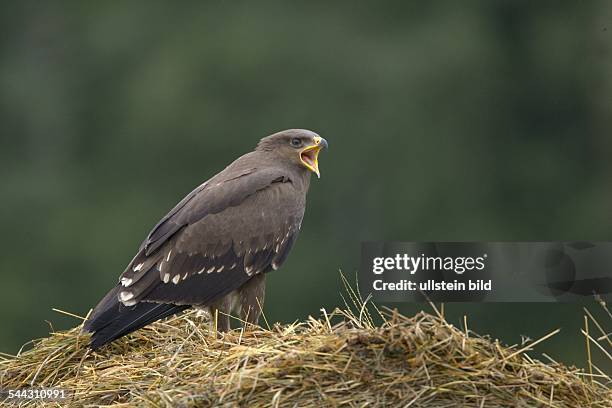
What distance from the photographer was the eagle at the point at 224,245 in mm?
6723

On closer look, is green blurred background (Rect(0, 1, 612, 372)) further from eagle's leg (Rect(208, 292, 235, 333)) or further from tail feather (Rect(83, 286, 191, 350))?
tail feather (Rect(83, 286, 191, 350))

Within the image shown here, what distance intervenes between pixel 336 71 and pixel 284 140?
12.6 m

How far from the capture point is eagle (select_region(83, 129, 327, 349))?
6723 mm

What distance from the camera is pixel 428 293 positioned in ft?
22.9

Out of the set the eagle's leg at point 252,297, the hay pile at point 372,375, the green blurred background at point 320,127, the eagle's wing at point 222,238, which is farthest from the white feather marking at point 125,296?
the green blurred background at point 320,127

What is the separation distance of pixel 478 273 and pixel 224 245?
1.29 metres

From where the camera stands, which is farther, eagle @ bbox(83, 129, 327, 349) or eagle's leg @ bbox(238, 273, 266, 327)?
eagle's leg @ bbox(238, 273, 266, 327)

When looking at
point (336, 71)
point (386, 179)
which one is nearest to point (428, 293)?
point (386, 179)

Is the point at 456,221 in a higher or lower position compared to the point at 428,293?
higher

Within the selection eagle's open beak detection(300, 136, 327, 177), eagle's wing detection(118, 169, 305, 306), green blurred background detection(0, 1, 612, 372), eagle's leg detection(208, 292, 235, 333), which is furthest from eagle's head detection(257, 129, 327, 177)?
green blurred background detection(0, 1, 612, 372)

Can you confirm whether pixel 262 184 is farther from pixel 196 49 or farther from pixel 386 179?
pixel 196 49

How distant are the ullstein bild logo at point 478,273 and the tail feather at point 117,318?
1.03m

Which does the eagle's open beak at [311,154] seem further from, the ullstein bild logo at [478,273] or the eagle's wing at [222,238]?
the ullstein bild logo at [478,273]

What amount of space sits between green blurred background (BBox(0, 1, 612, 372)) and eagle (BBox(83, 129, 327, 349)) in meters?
8.68
